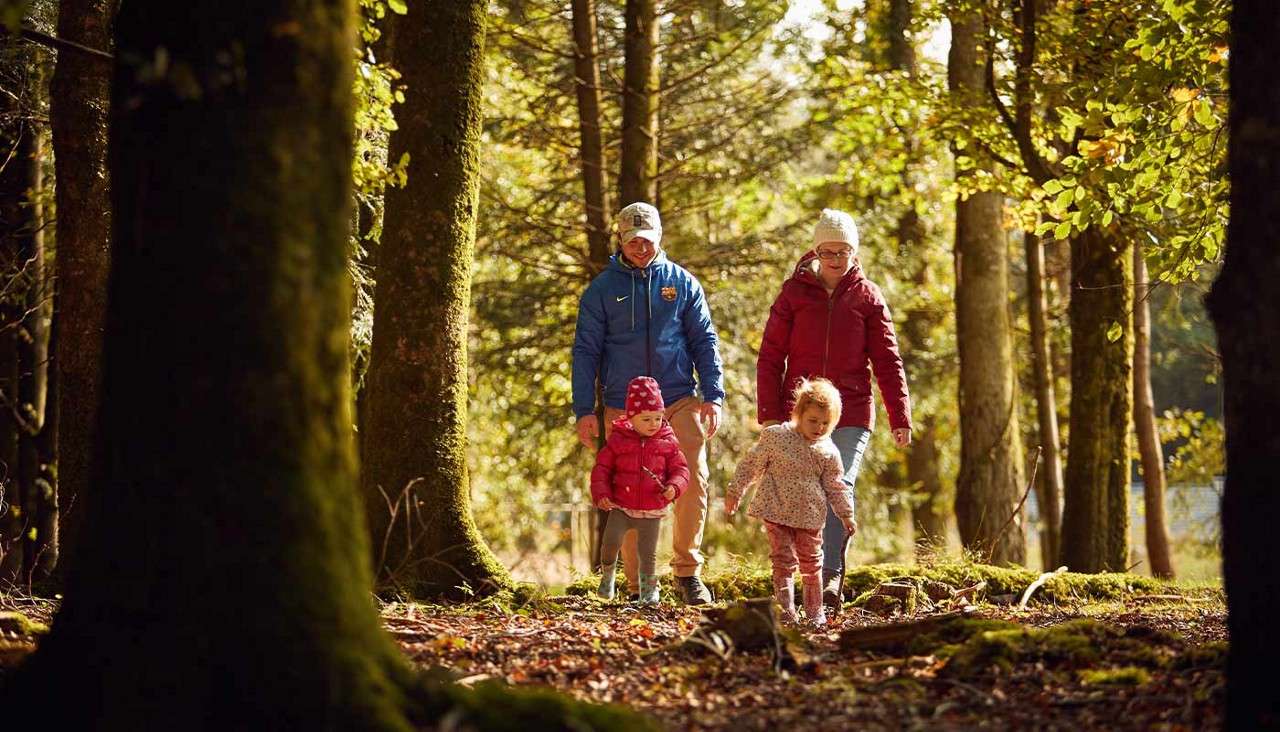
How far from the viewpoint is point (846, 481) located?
27.0 ft

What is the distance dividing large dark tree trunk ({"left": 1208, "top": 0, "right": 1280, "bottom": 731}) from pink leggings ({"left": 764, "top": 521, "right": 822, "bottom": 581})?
3596 millimetres

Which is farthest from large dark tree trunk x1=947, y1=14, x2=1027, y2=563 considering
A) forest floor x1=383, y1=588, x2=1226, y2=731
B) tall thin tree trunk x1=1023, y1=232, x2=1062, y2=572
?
forest floor x1=383, y1=588, x2=1226, y2=731

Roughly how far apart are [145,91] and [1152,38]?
6280 millimetres

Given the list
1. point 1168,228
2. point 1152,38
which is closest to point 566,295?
point 1168,228

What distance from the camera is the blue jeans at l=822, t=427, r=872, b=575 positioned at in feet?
27.3

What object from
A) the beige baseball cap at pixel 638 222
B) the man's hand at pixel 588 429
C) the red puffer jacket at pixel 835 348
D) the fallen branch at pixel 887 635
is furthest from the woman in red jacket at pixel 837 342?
the fallen branch at pixel 887 635

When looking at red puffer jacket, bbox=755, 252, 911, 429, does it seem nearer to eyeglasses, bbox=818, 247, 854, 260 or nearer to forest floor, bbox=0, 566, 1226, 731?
eyeglasses, bbox=818, 247, 854, 260

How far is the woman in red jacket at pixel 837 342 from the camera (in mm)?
8625

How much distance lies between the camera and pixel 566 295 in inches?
673

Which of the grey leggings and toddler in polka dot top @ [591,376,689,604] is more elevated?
toddler in polka dot top @ [591,376,689,604]

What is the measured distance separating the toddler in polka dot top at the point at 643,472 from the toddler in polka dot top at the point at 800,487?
2.14 feet

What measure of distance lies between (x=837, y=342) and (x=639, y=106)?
6.01 meters

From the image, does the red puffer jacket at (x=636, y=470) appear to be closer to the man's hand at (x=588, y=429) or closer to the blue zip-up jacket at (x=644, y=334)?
the man's hand at (x=588, y=429)

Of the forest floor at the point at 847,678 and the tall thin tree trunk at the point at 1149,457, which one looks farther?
the tall thin tree trunk at the point at 1149,457
